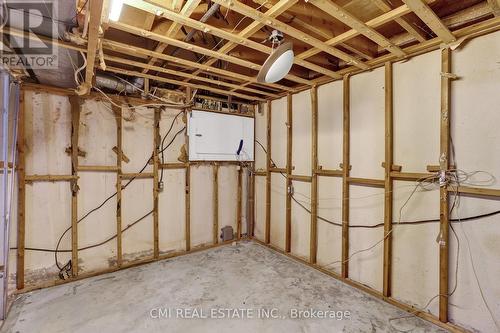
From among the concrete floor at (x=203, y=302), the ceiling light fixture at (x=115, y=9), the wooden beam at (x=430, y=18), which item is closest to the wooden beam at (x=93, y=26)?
the ceiling light fixture at (x=115, y=9)

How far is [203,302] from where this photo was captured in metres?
2.45

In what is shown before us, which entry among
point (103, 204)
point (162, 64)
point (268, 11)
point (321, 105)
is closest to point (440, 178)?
point (321, 105)

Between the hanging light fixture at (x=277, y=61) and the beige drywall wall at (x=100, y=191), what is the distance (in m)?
2.00

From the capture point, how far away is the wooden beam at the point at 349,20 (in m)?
1.58

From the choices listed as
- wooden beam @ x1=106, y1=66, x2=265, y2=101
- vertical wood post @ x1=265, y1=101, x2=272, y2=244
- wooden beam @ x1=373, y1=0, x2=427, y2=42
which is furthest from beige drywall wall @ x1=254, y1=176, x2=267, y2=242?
wooden beam @ x1=373, y1=0, x2=427, y2=42

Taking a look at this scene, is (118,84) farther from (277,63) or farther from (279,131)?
(279,131)

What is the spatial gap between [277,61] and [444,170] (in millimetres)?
1680

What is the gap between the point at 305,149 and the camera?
3.47m

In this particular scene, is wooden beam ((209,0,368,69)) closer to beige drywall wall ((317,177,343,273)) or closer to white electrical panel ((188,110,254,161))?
beige drywall wall ((317,177,343,273))

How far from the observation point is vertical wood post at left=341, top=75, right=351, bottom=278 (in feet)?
9.46

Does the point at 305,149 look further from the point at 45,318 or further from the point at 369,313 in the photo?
the point at 45,318

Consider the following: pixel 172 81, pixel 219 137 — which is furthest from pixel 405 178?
pixel 172 81

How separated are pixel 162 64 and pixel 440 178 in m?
2.98

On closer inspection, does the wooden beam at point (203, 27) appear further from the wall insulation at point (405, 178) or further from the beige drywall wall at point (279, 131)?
the beige drywall wall at point (279, 131)
